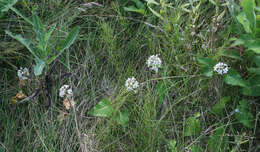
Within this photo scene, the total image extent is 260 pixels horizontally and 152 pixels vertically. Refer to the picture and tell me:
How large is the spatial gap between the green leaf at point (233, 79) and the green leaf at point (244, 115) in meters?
0.10

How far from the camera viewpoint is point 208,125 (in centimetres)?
157

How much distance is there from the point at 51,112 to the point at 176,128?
2.32 feet

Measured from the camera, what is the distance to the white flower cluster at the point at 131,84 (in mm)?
1573

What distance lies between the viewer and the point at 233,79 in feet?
4.93

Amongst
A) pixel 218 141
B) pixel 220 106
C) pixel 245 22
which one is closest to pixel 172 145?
pixel 218 141

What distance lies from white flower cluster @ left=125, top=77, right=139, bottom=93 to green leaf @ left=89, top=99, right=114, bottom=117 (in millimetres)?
136

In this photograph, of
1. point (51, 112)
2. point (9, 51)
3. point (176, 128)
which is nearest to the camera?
point (176, 128)

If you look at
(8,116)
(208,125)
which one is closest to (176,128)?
(208,125)

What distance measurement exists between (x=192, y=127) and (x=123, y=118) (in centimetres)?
36

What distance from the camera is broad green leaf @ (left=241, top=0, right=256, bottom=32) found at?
55.0 inches

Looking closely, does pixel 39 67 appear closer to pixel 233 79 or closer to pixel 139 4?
pixel 139 4

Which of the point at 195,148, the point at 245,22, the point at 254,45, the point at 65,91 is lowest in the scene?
the point at 195,148

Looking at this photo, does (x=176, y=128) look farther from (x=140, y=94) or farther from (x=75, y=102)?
(x=75, y=102)

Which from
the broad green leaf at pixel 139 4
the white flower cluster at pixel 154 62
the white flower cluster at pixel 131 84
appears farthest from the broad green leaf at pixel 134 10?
the white flower cluster at pixel 131 84
